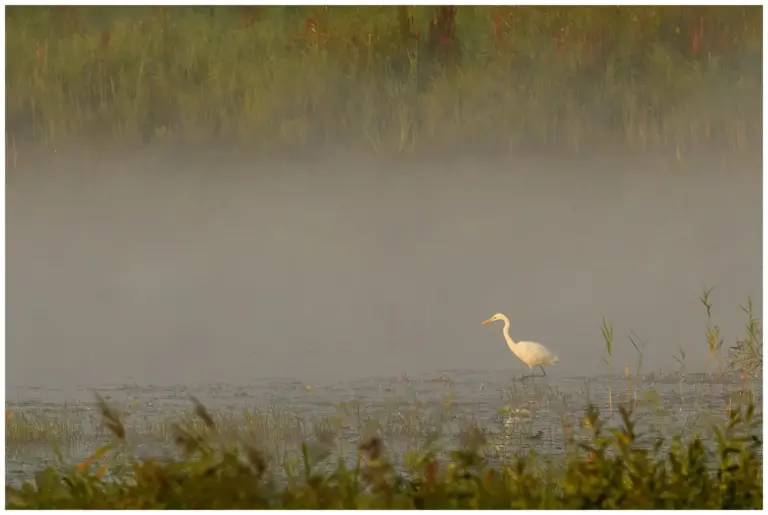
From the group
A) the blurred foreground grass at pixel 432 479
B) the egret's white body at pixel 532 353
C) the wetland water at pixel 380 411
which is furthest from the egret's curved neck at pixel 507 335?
the blurred foreground grass at pixel 432 479

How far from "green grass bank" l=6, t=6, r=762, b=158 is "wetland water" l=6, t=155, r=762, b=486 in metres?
0.13

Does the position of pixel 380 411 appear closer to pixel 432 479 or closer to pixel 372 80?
pixel 432 479

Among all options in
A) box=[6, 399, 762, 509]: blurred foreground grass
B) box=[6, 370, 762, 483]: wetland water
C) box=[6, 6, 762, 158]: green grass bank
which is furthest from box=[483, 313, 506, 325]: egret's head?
box=[6, 6, 762, 158]: green grass bank

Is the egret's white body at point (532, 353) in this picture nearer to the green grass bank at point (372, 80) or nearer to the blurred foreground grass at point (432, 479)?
the blurred foreground grass at point (432, 479)

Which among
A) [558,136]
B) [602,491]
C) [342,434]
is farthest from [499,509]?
[558,136]

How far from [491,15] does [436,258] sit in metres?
1.06

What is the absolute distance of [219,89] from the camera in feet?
15.0

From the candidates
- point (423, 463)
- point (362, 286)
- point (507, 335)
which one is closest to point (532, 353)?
point (507, 335)

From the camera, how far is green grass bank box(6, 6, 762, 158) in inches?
179

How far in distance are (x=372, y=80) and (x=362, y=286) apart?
885 millimetres

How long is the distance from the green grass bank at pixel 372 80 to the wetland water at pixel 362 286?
0.13 meters

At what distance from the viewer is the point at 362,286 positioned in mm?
4523

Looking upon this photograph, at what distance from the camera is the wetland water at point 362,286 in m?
4.42

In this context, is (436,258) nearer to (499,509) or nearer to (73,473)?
(499,509)
